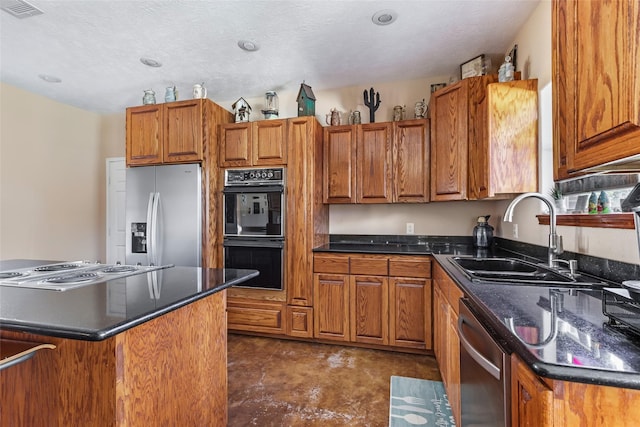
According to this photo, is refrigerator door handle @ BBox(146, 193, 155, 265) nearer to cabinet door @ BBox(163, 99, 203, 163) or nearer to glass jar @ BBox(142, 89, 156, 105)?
cabinet door @ BBox(163, 99, 203, 163)

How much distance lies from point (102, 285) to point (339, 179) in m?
2.22

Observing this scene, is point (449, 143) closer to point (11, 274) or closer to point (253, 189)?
point (253, 189)

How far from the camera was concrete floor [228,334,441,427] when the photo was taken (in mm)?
1802

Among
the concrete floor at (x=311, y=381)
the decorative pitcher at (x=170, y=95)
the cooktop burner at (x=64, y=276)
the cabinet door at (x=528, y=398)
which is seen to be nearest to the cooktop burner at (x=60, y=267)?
the cooktop burner at (x=64, y=276)

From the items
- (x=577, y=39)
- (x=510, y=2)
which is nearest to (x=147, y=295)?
(x=577, y=39)

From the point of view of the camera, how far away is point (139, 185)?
3.10 m

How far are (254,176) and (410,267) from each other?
5.64ft

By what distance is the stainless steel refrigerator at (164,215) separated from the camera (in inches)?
116

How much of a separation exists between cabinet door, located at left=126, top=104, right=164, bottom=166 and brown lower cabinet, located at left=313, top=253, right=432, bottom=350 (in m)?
2.02

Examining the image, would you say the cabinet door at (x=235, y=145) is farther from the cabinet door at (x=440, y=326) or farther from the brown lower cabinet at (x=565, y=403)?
the brown lower cabinet at (x=565, y=403)

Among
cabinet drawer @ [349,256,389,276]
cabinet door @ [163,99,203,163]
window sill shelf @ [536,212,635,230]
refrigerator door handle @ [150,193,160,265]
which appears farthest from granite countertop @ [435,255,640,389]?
refrigerator door handle @ [150,193,160,265]

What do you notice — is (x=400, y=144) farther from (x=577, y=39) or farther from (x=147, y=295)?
(x=147, y=295)

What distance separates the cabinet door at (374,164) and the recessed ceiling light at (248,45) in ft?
3.89

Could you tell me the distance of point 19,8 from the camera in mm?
2062
